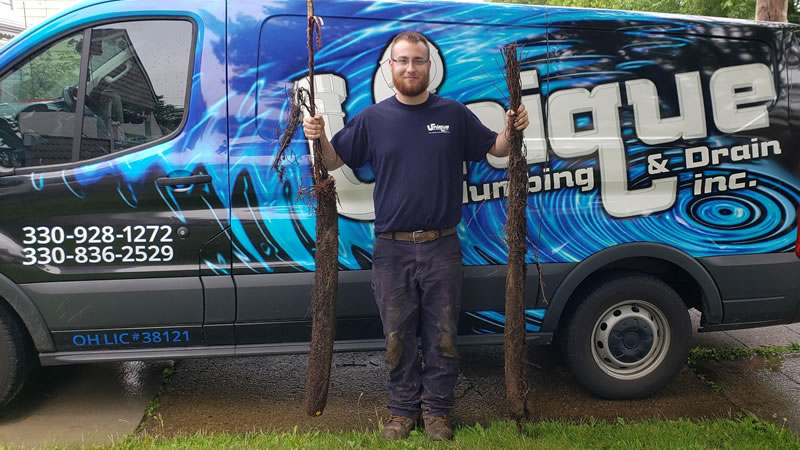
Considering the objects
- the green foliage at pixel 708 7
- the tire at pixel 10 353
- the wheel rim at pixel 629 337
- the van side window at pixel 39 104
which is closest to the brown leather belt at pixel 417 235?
the wheel rim at pixel 629 337

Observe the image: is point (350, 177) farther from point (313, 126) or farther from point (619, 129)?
point (619, 129)

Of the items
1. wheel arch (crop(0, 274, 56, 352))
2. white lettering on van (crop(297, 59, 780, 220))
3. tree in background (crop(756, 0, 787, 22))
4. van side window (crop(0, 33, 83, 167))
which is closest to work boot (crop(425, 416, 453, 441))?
white lettering on van (crop(297, 59, 780, 220))

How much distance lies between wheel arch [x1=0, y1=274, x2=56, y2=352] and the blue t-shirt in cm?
179

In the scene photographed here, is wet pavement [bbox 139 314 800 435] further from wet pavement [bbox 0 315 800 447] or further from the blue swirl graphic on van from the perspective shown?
the blue swirl graphic on van

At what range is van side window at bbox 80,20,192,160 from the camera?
11.2 feet

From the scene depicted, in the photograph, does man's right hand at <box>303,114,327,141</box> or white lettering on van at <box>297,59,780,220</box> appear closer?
man's right hand at <box>303,114,327,141</box>

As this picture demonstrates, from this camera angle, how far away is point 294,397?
13.1 feet

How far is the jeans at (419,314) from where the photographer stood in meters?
3.29

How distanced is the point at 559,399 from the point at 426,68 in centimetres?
214

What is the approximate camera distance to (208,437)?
334 cm

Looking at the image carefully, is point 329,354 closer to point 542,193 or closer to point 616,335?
point 542,193

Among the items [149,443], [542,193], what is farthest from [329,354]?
[542,193]

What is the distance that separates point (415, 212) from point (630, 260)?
140cm

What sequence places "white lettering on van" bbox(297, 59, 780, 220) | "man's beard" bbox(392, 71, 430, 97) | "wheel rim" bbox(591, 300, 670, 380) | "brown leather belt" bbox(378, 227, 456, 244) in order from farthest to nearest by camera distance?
"wheel rim" bbox(591, 300, 670, 380), "white lettering on van" bbox(297, 59, 780, 220), "brown leather belt" bbox(378, 227, 456, 244), "man's beard" bbox(392, 71, 430, 97)
